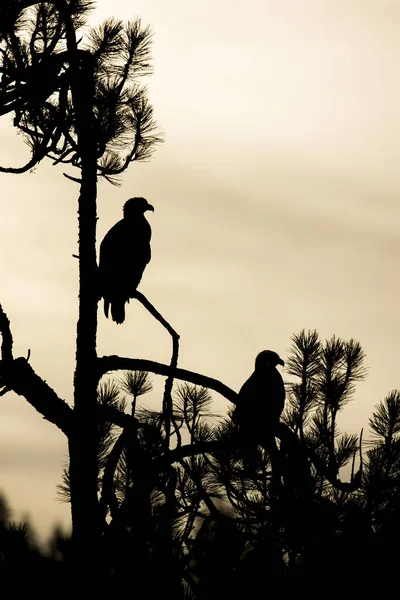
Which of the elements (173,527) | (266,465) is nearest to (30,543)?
(173,527)

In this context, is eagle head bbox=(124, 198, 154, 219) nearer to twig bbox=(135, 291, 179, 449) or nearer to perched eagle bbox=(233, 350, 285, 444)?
perched eagle bbox=(233, 350, 285, 444)

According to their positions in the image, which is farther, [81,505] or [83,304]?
[83,304]

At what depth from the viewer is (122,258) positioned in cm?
742

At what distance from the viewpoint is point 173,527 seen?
161 inches

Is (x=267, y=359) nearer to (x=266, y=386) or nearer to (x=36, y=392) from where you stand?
(x=266, y=386)

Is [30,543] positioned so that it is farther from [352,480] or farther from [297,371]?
[297,371]

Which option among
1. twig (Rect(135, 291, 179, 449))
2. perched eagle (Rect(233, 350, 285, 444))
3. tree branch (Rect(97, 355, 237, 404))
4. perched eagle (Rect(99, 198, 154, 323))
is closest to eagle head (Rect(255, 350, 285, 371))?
perched eagle (Rect(233, 350, 285, 444))

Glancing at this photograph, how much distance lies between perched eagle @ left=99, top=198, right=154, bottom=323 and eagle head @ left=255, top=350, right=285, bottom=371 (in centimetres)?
154

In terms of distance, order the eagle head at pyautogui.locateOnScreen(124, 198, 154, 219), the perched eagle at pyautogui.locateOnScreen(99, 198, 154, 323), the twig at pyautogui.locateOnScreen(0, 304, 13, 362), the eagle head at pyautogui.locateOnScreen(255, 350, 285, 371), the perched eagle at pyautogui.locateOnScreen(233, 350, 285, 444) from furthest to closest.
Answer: the eagle head at pyautogui.locateOnScreen(255, 350, 285, 371), the perched eagle at pyautogui.locateOnScreen(233, 350, 285, 444), the eagle head at pyautogui.locateOnScreen(124, 198, 154, 219), the perched eagle at pyautogui.locateOnScreen(99, 198, 154, 323), the twig at pyautogui.locateOnScreen(0, 304, 13, 362)

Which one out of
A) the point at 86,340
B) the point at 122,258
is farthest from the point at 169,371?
the point at 122,258

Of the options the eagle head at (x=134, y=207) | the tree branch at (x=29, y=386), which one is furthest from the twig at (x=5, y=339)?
the eagle head at (x=134, y=207)

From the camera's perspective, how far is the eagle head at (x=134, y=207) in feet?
25.7

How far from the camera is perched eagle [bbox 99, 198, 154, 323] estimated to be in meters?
7.39

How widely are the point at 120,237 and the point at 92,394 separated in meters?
2.70
